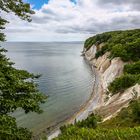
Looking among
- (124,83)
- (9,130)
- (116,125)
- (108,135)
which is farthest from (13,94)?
(124,83)

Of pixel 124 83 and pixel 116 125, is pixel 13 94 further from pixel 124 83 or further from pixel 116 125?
pixel 124 83

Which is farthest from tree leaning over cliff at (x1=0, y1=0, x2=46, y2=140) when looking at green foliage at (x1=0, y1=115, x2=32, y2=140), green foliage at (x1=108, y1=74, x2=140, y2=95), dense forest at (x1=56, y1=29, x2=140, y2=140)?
green foliage at (x1=108, y1=74, x2=140, y2=95)

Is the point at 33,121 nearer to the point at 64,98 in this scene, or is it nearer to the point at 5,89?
the point at 64,98

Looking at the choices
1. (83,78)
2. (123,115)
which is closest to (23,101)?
(123,115)

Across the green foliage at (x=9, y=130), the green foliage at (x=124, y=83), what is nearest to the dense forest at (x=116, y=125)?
the green foliage at (x=124, y=83)

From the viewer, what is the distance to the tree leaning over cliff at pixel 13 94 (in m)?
15.7

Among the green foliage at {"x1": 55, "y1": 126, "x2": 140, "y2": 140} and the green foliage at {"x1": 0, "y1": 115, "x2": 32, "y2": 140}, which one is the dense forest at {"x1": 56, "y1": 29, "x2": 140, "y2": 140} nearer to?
the green foliage at {"x1": 55, "y1": 126, "x2": 140, "y2": 140}

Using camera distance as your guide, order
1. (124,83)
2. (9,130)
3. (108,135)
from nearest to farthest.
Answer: (108,135), (9,130), (124,83)

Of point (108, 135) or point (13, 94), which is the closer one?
point (108, 135)

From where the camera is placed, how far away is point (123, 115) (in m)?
25.1

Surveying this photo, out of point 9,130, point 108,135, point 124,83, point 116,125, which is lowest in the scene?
point 124,83

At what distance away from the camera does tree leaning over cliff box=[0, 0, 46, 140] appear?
15.7 meters

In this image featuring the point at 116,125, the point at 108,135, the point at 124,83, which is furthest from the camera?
the point at 124,83

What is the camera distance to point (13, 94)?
16.5m
